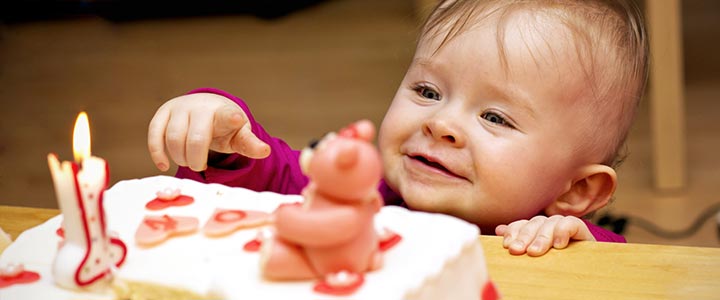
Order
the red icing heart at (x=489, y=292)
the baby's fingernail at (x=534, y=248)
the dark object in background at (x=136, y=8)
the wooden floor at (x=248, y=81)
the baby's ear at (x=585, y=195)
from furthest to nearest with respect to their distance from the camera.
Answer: the dark object in background at (x=136, y=8), the wooden floor at (x=248, y=81), the baby's ear at (x=585, y=195), the baby's fingernail at (x=534, y=248), the red icing heart at (x=489, y=292)

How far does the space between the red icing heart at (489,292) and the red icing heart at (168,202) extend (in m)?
0.23

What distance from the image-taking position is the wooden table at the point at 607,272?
0.68 metres

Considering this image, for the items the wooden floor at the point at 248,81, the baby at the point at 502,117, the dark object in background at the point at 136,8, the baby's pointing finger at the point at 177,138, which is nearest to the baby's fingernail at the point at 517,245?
the baby at the point at 502,117

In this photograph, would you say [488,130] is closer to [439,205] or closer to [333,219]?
[439,205]

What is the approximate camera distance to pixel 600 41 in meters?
0.96

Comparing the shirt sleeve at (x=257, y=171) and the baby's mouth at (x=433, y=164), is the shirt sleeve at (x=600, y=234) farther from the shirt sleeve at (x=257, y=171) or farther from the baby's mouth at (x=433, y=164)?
the shirt sleeve at (x=257, y=171)

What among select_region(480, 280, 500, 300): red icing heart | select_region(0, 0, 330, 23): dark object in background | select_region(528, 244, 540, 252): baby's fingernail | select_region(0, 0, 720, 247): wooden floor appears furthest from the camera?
select_region(0, 0, 330, 23): dark object in background

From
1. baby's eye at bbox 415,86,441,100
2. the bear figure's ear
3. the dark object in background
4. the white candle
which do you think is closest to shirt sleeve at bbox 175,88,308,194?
baby's eye at bbox 415,86,441,100

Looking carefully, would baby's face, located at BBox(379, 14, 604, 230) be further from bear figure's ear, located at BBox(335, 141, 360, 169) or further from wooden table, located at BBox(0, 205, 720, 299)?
bear figure's ear, located at BBox(335, 141, 360, 169)

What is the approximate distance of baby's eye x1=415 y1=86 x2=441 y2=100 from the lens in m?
0.96

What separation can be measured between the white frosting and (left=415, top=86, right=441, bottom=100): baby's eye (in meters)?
0.34

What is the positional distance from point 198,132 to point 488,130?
29cm

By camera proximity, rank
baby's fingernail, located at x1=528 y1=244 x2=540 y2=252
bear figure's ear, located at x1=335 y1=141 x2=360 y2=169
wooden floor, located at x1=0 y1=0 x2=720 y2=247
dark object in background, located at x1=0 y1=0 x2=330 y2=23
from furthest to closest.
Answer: dark object in background, located at x1=0 y1=0 x2=330 y2=23 < wooden floor, located at x1=0 y1=0 x2=720 y2=247 < baby's fingernail, located at x1=528 y1=244 x2=540 y2=252 < bear figure's ear, located at x1=335 y1=141 x2=360 y2=169

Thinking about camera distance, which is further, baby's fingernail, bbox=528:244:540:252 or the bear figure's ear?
baby's fingernail, bbox=528:244:540:252
